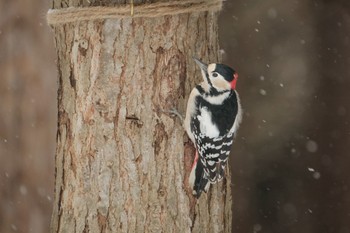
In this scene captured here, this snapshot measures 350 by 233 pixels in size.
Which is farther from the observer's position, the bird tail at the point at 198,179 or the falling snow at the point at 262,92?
the falling snow at the point at 262,92

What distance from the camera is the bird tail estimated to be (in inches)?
121

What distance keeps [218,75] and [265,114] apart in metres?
2.21

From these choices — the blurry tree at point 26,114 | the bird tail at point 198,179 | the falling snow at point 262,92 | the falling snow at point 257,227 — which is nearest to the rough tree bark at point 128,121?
the bird tail at point 198,179

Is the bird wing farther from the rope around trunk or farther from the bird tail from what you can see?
the rope around trunk

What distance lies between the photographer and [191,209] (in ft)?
10.3

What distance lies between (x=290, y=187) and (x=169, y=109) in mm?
2454

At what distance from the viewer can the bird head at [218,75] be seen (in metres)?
3.01

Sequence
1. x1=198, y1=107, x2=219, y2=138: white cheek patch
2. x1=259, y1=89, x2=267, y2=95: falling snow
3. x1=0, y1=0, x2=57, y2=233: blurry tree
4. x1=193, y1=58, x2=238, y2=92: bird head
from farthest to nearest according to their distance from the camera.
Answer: x1=259, y1=89, x2=267, y2=95: falling snow, x1=0, y1=0, x2=57, y2=233: blurry tree, x1=198, y1=107, x2=219, y2=138: white cheek patch, x1=193, y1=58, x2=238, y2=92: bird head

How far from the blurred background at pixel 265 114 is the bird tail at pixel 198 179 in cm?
209

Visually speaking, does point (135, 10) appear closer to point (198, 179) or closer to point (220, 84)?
point (220, 84)

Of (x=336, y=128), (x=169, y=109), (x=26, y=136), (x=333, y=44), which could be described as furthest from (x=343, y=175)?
(x=169, y=109)

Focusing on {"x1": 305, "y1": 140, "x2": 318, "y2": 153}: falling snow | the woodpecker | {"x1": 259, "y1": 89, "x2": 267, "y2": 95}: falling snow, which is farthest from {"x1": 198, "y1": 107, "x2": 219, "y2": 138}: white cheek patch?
{"x1": 305, "y1": 140, "x2": 318, "y2": 153}: falling snow

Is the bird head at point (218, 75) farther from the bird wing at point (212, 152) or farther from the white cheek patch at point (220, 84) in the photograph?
the bird wing at point (212, 152)

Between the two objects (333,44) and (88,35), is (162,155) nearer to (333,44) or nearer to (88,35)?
(88,35)
